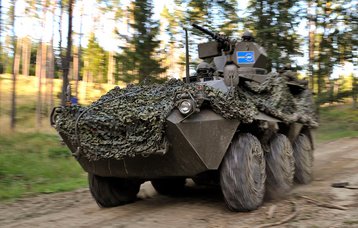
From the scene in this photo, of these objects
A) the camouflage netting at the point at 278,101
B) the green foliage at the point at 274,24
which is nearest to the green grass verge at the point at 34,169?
the camouflage netting at the point at 278,101

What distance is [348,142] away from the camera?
14.3m

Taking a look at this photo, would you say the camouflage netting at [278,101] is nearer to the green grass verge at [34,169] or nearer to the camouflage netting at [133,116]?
the camouflage netting at [133,116]

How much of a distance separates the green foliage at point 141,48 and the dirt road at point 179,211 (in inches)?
450

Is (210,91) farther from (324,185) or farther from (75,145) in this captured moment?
(324,185)

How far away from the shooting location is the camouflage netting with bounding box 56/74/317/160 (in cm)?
498

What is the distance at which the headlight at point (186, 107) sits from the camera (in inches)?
190

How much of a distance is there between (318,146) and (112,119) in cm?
1051

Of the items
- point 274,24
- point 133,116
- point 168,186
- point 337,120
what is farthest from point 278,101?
point 337,120

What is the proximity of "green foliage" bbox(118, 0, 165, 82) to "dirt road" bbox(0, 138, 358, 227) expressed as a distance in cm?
1143

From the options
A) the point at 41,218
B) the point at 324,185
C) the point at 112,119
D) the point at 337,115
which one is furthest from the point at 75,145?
the point at 337,115

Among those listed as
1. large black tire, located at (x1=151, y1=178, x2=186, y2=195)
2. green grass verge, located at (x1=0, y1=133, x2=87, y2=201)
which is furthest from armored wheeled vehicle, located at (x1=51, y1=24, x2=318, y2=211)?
green grass verge, located at (x1=0, y1=133, x2=87, y2=201)

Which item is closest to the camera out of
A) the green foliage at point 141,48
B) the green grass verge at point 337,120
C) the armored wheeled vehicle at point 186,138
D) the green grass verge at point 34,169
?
the armored wheeled vehicle at point 186,138

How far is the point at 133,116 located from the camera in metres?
5.07

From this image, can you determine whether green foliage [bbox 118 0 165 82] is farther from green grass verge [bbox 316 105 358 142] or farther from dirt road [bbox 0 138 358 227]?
dirt road [bbox 0 138 358 227]
